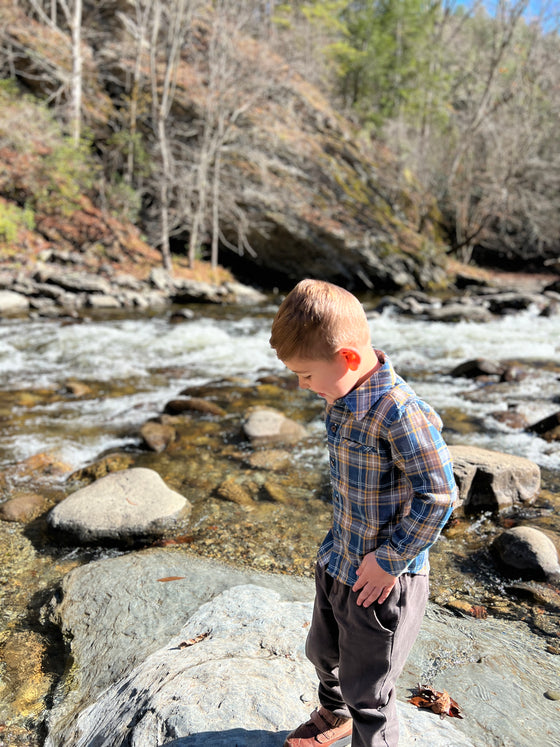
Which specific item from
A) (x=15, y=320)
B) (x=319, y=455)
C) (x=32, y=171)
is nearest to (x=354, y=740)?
(x=319, y=455)

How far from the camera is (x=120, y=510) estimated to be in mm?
3455

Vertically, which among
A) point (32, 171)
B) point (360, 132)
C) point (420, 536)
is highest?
point (360, 132)

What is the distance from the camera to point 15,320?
35.0 ft

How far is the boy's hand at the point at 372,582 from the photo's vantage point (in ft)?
4.55

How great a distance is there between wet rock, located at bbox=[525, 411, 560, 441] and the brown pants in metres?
4.14

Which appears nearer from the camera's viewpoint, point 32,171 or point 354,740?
point 354,740

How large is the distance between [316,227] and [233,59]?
5.99 m

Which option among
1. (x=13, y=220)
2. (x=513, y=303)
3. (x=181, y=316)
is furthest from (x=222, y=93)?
(x=513, y=303)

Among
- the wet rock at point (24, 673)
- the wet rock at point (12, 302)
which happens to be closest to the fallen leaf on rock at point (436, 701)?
the wet rock at point (24, 673)

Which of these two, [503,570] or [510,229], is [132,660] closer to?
[503,570]

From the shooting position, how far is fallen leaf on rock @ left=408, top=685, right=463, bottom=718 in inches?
Answer: 72.6

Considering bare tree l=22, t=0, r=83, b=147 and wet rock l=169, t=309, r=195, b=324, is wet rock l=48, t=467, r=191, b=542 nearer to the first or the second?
wet rock l=169, t=309, r=195, b=324

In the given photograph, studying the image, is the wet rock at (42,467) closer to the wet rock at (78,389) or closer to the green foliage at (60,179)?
the wet rock at (78,389)

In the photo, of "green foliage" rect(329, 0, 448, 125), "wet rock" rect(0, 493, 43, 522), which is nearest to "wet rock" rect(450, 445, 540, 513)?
"wet rock" rect(0, 493, 43, 522)
